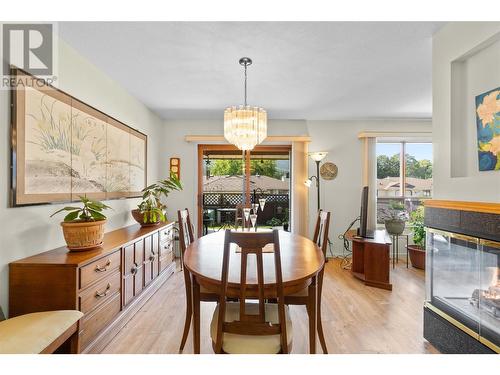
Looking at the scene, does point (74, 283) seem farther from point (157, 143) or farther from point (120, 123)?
point (157, 143)

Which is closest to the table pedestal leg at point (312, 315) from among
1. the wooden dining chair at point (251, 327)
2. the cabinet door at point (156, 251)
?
the wooden dining chair at point (251, 327)

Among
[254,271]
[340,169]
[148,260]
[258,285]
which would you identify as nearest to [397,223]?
[340,169]

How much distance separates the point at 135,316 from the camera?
7.72 feet

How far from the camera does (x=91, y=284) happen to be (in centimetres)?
176

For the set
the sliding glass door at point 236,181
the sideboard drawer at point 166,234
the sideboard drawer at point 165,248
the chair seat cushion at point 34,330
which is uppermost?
the sliding glass door at point 236,181

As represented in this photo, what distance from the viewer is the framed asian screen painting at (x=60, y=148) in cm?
167

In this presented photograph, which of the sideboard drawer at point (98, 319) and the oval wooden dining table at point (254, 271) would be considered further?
the sideboard drawer at point (98, 319)

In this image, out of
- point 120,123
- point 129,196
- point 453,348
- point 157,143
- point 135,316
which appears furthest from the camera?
point 157,143

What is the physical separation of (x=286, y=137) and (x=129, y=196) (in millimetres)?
2732

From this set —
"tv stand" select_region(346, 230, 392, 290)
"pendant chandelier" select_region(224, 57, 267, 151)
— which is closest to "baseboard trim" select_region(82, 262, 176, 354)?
"pendant chandelier" select_region(224, 57, 267, 151)

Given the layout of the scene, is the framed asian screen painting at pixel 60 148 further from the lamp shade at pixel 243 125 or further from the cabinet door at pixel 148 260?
the lamp shade at pixel 243 125

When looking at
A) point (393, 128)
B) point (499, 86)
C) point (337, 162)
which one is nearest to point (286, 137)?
point (337, 162)

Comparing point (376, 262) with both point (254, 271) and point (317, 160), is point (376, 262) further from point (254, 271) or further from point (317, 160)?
point (254, 271)

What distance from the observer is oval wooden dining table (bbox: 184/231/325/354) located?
4.36 feet
